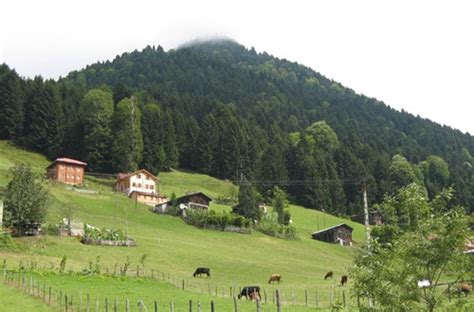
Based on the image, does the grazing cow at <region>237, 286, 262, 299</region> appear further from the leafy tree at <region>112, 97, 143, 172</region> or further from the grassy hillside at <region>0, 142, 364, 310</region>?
the leafy tree at <region>112, 97, 143, 172</region>

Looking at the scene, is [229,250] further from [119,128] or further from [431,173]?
[431,173]

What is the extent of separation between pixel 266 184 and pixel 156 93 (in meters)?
67.9

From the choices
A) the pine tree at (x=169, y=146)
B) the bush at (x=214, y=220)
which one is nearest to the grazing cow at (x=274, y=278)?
the bush at (x=214, y=220)

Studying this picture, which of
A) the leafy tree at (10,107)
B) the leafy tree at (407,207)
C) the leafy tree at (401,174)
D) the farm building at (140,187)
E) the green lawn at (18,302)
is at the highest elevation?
the leafy tree at (10,107)

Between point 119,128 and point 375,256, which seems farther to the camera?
point 119,128

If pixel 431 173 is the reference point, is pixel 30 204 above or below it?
below

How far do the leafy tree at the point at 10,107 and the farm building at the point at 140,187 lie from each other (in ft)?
105

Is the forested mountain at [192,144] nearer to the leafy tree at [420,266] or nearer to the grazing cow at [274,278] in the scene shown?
the grazing cow at [274,278]

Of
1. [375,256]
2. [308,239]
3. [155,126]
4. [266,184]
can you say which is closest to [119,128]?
[155,126]

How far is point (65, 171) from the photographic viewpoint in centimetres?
9481

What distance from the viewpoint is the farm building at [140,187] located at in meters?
96.1

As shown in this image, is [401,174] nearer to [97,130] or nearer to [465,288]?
[97,130]

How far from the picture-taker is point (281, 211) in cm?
9481

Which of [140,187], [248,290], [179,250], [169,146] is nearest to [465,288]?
[248,290]
